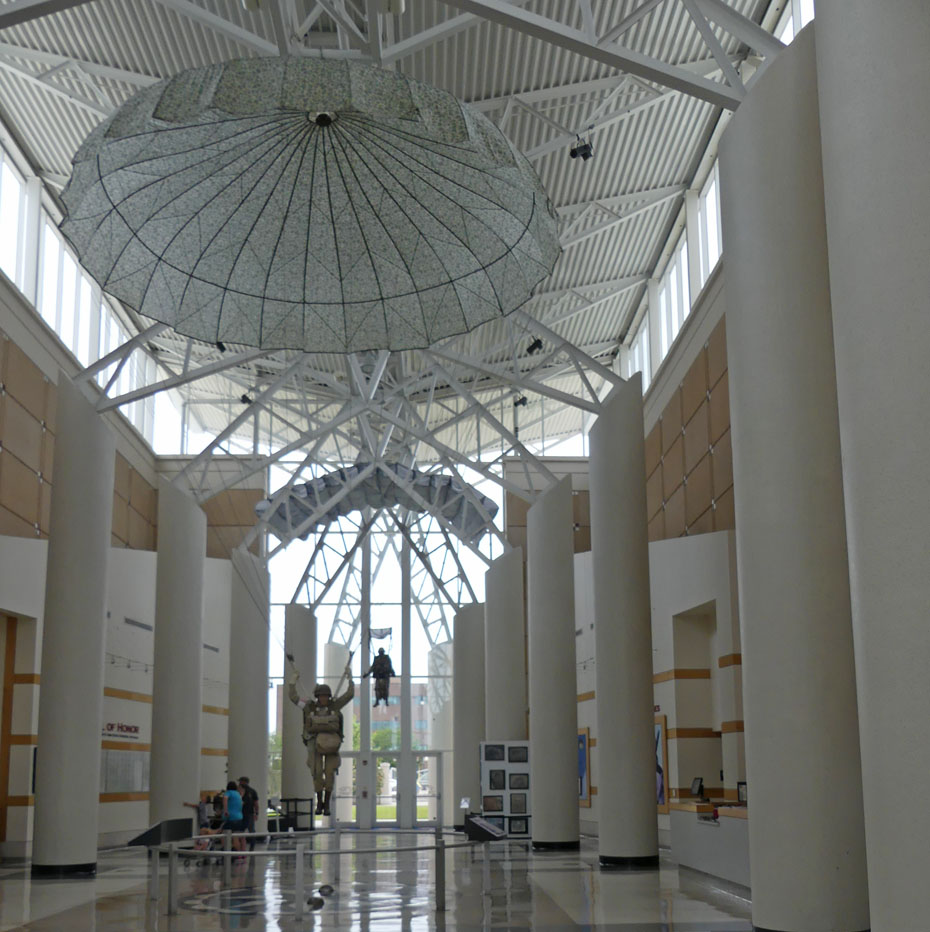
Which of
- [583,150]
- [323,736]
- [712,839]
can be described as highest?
[583,150]

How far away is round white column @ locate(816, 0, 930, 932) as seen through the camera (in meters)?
7.42

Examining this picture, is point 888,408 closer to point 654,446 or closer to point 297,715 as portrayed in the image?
point 654,446

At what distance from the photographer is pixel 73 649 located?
2259 centimetres

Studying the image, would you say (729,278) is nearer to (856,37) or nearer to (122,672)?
(856,37)

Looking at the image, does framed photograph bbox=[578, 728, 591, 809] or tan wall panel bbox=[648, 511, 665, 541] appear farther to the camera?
framed photograph bbox=[578, 728, 591, 809]

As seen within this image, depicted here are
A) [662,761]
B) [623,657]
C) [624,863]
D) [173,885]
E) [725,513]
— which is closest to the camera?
[173,885]

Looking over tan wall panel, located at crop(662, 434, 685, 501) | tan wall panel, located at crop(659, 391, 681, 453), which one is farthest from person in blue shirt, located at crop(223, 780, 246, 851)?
tan wall panel, located at crop(659, 391, 681, 453)

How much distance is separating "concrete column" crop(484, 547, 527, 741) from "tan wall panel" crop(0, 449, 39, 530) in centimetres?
1465

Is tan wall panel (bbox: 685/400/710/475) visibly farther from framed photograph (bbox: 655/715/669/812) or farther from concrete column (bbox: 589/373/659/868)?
framed photograph (bbox: 655/715/669/812)

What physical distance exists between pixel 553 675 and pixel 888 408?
2207 centimetres

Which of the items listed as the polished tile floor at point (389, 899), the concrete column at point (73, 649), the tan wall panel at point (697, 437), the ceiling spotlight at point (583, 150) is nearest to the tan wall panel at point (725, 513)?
the tan wall panel at point (697, 437)

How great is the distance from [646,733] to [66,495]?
472 inches

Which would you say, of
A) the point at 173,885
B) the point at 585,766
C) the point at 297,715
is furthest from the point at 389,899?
the point at 297,715

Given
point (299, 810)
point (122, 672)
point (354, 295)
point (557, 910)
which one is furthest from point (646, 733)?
point (299, 810)
